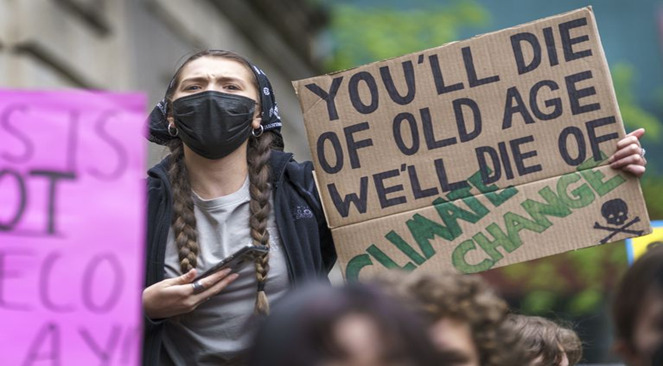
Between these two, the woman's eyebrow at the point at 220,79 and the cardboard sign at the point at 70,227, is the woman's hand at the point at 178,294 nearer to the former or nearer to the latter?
the cardboard sign at the point at 70,227

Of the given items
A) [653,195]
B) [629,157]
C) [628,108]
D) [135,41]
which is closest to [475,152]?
[629,157]

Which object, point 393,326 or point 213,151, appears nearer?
point 393,326

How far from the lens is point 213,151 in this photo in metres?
4.16

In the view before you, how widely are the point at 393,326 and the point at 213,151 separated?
79.0 inches

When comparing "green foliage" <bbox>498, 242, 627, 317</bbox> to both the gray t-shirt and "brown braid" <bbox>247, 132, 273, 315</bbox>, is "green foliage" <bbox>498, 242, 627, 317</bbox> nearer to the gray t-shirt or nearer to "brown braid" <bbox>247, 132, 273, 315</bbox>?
"brown braid" <bbox>247, 132, 273, 315</bbox>

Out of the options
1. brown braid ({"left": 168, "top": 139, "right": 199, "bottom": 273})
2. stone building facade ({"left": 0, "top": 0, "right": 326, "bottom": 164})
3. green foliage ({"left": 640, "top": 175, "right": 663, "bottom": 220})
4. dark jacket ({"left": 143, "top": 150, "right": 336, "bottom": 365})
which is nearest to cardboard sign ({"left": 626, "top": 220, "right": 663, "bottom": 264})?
dark jacket ({"left": 143, "top": 150, "right": 336, "bottom": 365})

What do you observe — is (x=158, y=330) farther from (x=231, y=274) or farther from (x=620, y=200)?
(x=620, y=200)

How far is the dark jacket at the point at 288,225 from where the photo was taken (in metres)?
4.08

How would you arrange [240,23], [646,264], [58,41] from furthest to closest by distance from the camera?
[240,23] < [58,41] < [646,264]

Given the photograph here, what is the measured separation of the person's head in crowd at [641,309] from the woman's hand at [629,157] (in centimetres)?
112

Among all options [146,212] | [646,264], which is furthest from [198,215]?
[646,264]

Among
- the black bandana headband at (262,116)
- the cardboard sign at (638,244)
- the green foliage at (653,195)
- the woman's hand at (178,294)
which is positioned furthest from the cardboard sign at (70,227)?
the green foliage at (653,195)

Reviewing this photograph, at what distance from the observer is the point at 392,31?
16188 millimetres

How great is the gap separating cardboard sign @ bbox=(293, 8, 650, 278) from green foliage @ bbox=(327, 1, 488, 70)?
446 inches
